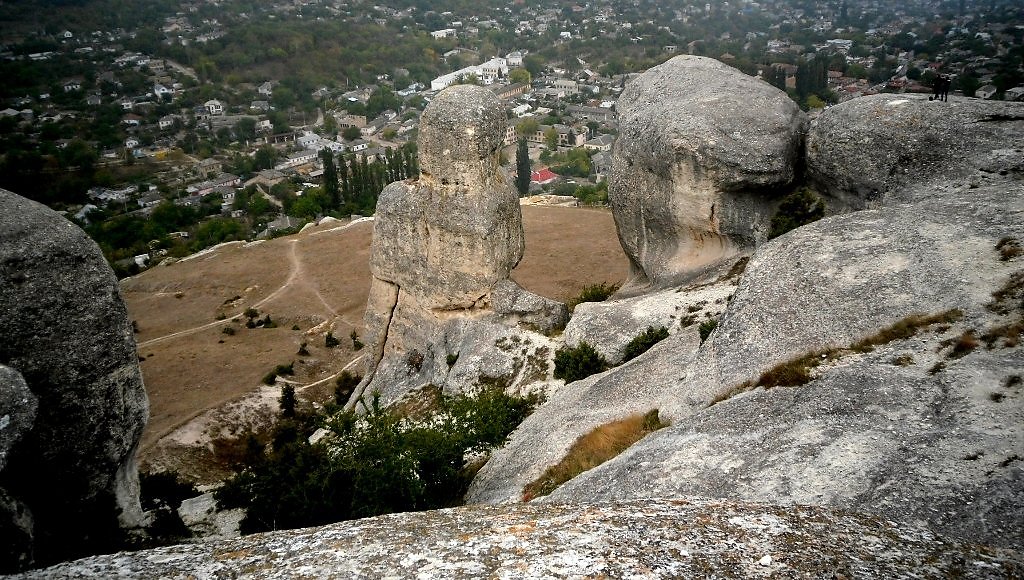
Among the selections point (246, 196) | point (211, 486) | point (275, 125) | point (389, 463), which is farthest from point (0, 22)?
point (389, 463)

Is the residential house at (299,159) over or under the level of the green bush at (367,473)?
under

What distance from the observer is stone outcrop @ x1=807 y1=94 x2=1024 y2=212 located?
21484 millimetres

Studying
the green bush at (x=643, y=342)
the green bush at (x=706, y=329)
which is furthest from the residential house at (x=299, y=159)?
the green bush at (x=706, y=329)

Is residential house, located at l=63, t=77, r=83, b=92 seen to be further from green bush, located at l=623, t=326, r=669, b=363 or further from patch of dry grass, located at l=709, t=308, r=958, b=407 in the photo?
patch of dry grass, located at l=709, t=308, r=958, b=407

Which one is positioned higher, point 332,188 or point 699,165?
point 699,165

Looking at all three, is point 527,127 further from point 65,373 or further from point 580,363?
point 65,373

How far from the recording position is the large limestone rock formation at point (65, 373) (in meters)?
14.7

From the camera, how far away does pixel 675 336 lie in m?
21.0

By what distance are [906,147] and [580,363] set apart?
1214 centimetres

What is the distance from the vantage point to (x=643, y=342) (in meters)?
22.2

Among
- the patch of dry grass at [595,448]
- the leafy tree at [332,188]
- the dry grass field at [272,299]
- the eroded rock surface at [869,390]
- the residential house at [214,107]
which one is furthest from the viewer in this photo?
the residential house at [214,107]

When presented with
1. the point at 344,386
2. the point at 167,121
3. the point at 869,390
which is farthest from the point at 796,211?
the point at 167,121

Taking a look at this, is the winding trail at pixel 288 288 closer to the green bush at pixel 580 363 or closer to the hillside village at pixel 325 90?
the hillside village at pixel 325 90

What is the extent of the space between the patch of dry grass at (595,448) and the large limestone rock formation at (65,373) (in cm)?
945
